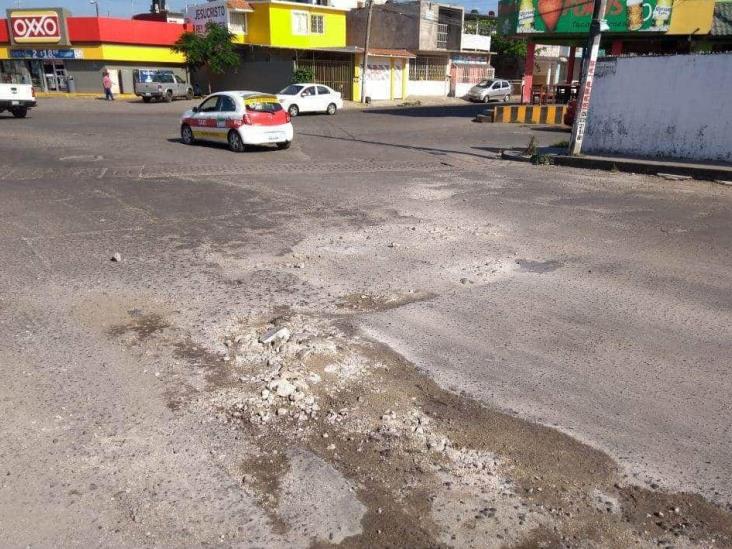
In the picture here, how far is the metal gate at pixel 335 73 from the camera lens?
41344 millimetres

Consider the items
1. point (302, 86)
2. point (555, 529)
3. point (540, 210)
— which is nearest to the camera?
point (555, 529)

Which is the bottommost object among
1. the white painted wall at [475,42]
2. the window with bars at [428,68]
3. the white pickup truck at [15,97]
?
the white pickup truck at [15,97]

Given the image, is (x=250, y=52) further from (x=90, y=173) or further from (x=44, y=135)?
(x=90, y=173)

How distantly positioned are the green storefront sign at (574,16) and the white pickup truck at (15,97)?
19.9 m

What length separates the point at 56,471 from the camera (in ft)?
11.5

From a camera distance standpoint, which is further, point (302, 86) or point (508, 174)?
point (302, 86)

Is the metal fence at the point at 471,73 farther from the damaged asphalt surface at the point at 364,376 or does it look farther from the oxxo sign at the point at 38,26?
the damaged asphalt surface at the point at 364,376

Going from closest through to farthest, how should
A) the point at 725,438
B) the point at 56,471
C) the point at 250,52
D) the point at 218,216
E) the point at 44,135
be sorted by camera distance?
1. the point at 56,471
2. the point at 725,438
3. the point at 218,216
4. the point at 44,135
5. the point at 250,52

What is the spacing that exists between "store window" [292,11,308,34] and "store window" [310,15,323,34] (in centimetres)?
67

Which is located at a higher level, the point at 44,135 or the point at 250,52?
the point at 250,52

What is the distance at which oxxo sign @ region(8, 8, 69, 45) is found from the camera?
41188 millimetres

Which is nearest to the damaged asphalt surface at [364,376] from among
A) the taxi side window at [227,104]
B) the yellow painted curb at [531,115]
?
the taxi side window at [227,104]

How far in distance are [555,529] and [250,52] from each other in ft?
143

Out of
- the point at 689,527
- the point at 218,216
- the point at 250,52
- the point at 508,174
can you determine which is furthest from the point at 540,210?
the point at 250,52
